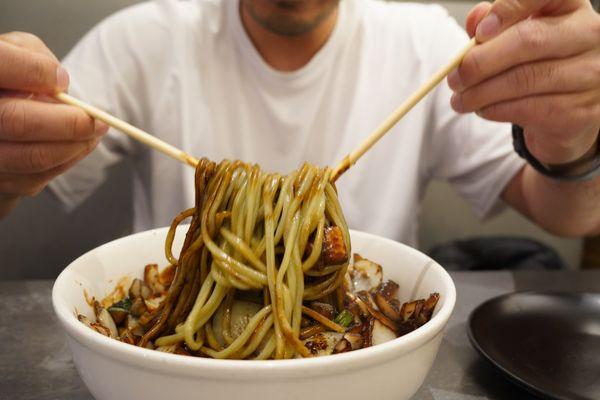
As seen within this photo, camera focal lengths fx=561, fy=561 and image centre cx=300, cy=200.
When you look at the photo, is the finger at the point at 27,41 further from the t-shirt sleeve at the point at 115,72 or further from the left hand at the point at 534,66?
the left hand at the point at 534,66

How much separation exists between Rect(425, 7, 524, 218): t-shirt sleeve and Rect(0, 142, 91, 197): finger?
1.22 m

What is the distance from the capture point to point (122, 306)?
98cm

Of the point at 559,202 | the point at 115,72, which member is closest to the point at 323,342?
the point at 559,202

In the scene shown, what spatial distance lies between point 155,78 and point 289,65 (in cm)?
48

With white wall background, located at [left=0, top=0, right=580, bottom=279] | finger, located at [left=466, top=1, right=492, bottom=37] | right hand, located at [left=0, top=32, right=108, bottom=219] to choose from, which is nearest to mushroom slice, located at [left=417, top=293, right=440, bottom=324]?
finger, located at [left=466, top=1, right=492, bottom=37]

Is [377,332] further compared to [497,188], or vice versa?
[497,188]

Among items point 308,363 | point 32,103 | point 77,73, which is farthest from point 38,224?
point 308,363

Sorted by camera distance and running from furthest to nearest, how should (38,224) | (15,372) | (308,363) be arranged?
(38,224) → (15,372) → (308,363)

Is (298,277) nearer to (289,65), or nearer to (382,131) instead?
(382,131)

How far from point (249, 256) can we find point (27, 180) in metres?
0.68

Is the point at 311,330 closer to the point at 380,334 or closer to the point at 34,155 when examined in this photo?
the point at 380,334

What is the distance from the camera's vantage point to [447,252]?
8.38 ft

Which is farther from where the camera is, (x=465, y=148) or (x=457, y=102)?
(x=465, y=148)

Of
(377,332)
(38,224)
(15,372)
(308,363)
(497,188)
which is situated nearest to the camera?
(308,363)
